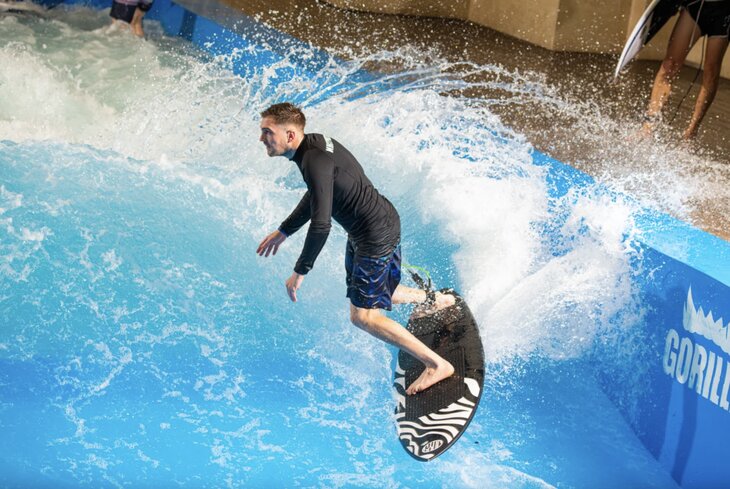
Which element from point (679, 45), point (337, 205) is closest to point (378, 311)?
point (337, 205)

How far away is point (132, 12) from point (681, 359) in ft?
21.5

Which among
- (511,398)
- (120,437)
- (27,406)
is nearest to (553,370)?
(511,398)

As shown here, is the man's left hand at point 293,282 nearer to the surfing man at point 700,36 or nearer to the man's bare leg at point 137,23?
the surfing man at point 700,36

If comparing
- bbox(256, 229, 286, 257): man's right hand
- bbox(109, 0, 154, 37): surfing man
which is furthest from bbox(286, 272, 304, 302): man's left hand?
bbox(109, 0, 154, 37): surfing man

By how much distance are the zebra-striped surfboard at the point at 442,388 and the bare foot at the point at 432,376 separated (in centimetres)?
A: 2

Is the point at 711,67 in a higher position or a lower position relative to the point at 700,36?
lower

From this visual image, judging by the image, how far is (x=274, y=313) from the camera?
4812 mm

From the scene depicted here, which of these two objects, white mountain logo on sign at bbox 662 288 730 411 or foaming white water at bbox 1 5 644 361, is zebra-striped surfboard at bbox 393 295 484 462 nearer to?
foaming white water at bbox 1 5 644 361

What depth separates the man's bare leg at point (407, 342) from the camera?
3.96 m

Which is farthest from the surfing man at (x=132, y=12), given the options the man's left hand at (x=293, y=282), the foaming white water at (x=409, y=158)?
the man's left hand at (x=293, y=282)

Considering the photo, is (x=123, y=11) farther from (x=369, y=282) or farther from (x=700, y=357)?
(x=700, y=357)

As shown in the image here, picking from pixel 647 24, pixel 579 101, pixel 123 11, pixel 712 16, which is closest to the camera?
pixel 712 16

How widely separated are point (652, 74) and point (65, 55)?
5.40 m

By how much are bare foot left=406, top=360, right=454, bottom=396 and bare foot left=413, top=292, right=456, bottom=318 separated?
1.65ft
